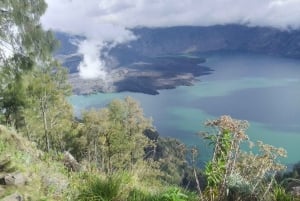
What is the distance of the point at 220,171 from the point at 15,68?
14.9 metres

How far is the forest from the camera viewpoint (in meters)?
6.95

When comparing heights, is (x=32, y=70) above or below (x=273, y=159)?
above

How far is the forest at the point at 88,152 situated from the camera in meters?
6.95

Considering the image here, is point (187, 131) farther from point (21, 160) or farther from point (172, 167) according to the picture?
point (21, 160)

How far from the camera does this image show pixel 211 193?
6.86 metres

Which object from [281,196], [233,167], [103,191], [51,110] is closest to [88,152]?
[103,191]

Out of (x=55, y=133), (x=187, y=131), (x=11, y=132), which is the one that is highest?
(x=11, y=132)

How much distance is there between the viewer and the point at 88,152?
38.9ft

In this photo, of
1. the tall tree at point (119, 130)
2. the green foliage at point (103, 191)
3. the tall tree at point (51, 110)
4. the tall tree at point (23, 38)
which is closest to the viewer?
the green foliage at point (103, 191)

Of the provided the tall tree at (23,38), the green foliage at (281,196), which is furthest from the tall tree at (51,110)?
the green foliage at (281,196)

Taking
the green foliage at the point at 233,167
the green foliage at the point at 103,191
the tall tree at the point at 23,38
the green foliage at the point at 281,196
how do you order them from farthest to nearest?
the tall tree at the point at 23,38
the green foliage at the point at 103,191
the green foliage at the point at 233,167
the green foliage at the point at 281,196

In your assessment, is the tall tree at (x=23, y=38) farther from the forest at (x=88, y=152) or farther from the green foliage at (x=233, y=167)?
the green foliage at (x=233, y=167)

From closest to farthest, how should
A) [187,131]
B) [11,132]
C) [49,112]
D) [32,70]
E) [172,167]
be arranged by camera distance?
[11,132]
[32,70]
[49,112]
[172,167]
[187,131]

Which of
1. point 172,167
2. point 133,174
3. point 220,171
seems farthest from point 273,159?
point 172,167
